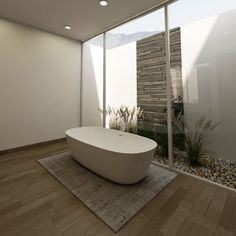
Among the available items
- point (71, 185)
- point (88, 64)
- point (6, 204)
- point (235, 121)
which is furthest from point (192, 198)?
point (88, 64)

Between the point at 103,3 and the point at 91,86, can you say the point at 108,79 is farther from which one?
the point at 103,3

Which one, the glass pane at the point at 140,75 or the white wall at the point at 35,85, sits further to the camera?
the white wall at the point at 35,85

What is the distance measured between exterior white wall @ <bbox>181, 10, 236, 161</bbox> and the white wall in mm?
2828

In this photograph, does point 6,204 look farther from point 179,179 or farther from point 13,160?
point 179,179

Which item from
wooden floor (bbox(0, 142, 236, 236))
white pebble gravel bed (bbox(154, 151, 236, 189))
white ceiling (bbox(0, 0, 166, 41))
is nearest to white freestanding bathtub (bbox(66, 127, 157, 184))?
wooden floor (bbox(0, 142, 236, 236))

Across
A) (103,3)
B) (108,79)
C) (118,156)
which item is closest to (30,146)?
(108,79)

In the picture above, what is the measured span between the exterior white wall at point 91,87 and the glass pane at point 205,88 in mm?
2227

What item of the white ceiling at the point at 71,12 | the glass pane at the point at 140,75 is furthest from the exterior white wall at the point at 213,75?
the white ceiling at the point at 71,12

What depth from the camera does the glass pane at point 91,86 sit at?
4156 mm

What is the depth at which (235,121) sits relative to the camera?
2.09 metres

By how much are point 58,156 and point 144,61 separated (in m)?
2.52

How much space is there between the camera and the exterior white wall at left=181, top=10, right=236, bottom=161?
208 centimetres

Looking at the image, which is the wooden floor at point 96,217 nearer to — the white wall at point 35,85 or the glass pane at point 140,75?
the glass pane at point 140,75

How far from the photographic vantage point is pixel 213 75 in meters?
2.22
